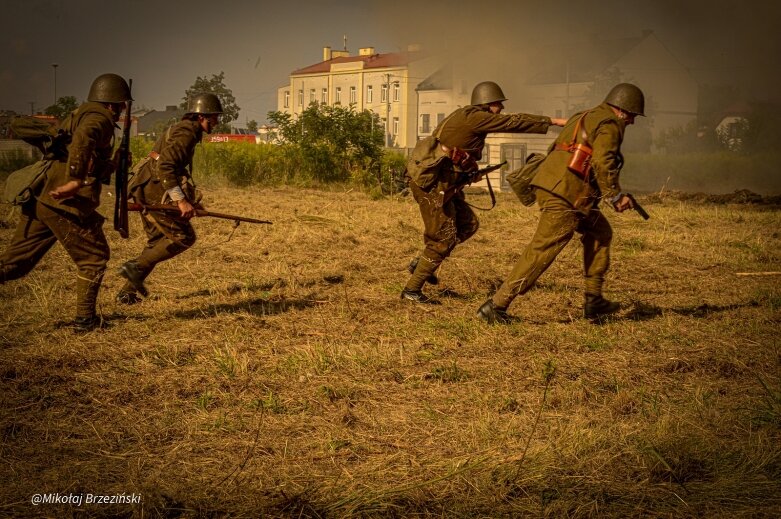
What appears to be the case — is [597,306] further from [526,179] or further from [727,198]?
[727,198]

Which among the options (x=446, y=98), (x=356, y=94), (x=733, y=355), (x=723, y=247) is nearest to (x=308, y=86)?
(x=356, y=94)

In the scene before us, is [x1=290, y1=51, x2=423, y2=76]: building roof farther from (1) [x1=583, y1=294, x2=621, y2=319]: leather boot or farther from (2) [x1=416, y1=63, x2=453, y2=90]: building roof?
(1) [x1=583, y1=294, x2=621, y2=319]: leather boot

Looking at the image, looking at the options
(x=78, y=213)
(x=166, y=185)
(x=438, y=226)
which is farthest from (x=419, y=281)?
(x=78, y=213)

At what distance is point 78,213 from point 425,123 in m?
58.5

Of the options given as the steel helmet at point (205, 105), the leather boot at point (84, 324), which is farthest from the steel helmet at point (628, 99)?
the leather boot at point (84, 324)

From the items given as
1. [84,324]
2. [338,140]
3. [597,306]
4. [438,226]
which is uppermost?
[338,140]

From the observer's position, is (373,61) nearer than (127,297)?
No

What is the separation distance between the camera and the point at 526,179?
7.24 meters

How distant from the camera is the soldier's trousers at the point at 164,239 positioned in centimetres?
741

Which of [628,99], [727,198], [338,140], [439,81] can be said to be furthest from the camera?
[439,81]

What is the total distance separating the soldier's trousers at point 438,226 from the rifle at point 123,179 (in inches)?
98.5

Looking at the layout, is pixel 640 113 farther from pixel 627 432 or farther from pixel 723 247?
pixel 723 247

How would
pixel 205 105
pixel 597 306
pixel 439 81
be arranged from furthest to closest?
pixel 439 81 → pixel 205 105 → pixel 597 306

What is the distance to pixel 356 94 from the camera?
229 feet
